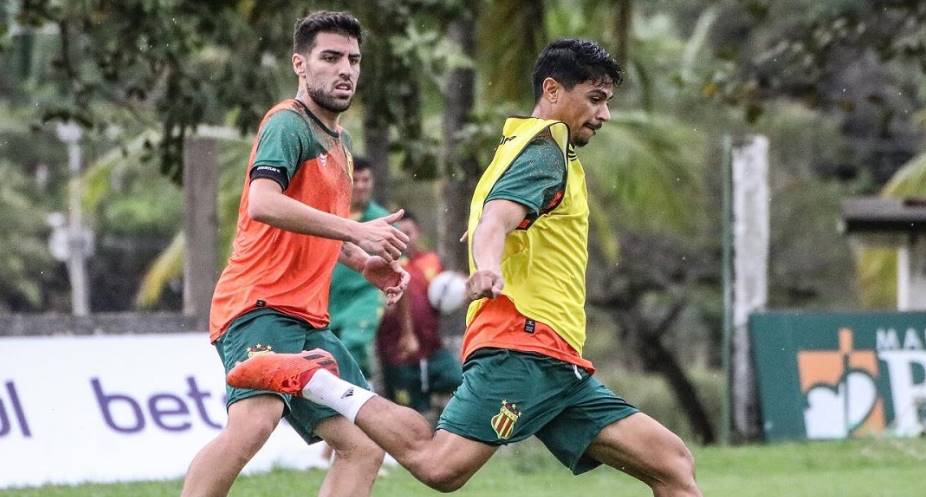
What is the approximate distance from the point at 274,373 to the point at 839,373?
8382 millimetres

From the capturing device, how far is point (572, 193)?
6.07 metres

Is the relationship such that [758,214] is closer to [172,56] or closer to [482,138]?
[482,138]

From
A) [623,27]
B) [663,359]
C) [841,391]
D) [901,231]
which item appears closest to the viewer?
[841,391]

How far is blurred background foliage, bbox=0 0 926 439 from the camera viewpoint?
12094 mm

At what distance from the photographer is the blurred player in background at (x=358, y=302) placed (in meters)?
10.5

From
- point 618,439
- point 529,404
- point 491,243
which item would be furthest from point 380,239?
point 618,439

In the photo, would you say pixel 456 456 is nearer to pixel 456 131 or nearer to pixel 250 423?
pixel 250 423

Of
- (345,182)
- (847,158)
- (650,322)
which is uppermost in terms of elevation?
(345,182)

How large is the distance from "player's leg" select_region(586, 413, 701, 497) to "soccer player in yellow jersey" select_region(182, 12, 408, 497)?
841mm

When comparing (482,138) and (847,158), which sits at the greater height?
(482,138)

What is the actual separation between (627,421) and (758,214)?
8102 millimetres

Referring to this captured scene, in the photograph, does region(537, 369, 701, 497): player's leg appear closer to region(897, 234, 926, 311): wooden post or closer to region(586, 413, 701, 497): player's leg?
region(586, 413, 701, 497): player's leg

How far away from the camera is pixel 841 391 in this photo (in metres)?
13.5

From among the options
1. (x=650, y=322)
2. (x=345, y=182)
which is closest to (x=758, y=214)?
(x=345, y=182)
